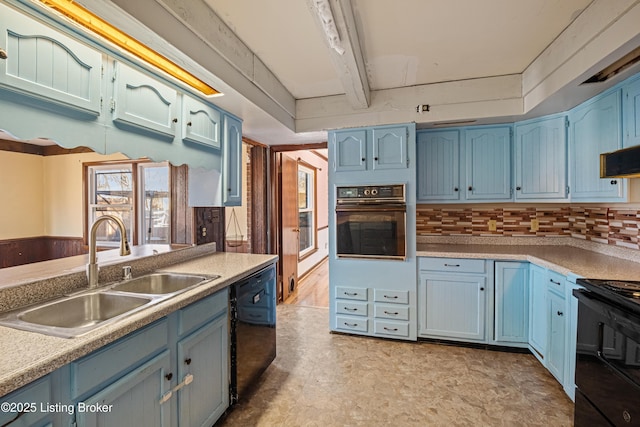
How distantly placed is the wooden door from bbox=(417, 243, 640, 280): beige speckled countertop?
1.77 metres

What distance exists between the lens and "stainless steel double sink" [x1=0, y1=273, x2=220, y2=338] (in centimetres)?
112

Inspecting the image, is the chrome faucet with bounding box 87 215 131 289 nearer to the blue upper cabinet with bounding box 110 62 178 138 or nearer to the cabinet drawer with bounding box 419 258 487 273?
the blue upper cabinet with bounding box 110 62 178 138

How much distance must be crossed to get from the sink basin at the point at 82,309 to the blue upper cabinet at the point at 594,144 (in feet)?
10.1

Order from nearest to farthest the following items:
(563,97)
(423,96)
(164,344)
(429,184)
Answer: (164,344)
(563,97)
(423,96)
(429,184)

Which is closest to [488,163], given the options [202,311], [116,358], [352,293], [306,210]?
[352,293]

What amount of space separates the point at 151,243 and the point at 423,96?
273 cm

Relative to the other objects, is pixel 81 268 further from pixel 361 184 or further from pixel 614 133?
pixel 614 133

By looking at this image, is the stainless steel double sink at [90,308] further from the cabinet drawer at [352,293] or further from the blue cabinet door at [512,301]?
the blue cabinet door at [512,301]

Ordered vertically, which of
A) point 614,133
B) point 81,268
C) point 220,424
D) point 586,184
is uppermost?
point 614,133

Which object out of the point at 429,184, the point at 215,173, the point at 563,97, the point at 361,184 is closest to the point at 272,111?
the point at 215,173

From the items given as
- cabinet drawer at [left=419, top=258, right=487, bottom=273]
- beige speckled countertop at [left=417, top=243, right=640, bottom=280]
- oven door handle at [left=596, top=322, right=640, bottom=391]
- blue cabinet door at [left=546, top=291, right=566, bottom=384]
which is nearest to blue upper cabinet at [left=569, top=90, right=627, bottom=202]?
beige speckled countertop at [left=417, top=243, right=640, bottom=280]

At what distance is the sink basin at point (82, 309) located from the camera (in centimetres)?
132

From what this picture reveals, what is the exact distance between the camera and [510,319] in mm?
2621

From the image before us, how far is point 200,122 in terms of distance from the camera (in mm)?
2178
